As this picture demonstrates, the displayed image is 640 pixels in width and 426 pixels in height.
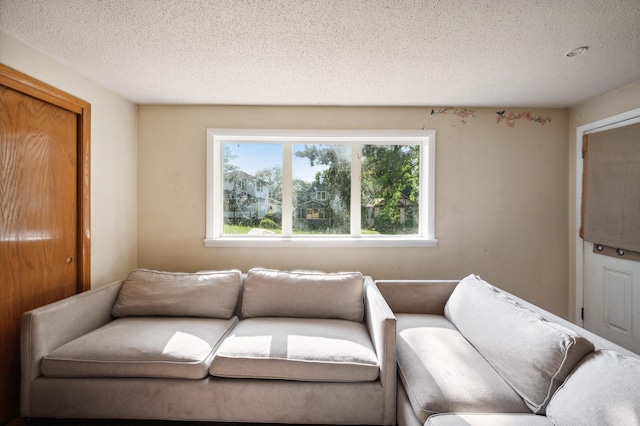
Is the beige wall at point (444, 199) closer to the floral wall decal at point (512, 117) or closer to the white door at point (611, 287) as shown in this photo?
the floral wall decal at point (512, 117)

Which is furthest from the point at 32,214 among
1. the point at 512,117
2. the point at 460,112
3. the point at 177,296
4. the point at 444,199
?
the point at 512,117

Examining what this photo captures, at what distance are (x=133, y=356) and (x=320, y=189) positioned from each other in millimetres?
2013

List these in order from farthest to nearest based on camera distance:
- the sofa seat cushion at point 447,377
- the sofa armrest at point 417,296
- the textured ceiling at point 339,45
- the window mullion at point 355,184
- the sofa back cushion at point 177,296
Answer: the window mullion at point 355,184 → the sofa armrest at point 417,296 → the sofa back cushion at point 177,296 → the textured ceiling at point 339,45 → the sofa seat cushion at point 447,377

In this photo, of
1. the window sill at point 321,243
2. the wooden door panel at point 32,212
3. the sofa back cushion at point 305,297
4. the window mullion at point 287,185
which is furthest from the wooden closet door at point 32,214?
the window mullion at point 287,185

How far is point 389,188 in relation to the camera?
2.94 metres

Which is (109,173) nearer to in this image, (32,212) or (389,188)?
(32,212)

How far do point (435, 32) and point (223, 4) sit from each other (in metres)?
1.16

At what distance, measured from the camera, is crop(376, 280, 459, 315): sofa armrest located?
92.3 inches

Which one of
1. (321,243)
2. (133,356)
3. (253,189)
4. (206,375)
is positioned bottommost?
(206,375)

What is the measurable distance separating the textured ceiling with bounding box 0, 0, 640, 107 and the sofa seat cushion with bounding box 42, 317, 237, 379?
1.84 metres

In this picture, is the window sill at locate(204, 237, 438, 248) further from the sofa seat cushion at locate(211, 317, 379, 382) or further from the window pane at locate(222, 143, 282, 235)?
the sofa seat cushion at locate(211, 317, 379, 382)

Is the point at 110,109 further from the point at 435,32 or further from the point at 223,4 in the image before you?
the point at 435,32

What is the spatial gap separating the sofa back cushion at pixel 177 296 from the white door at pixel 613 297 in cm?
320

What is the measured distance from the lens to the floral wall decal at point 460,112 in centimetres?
277
